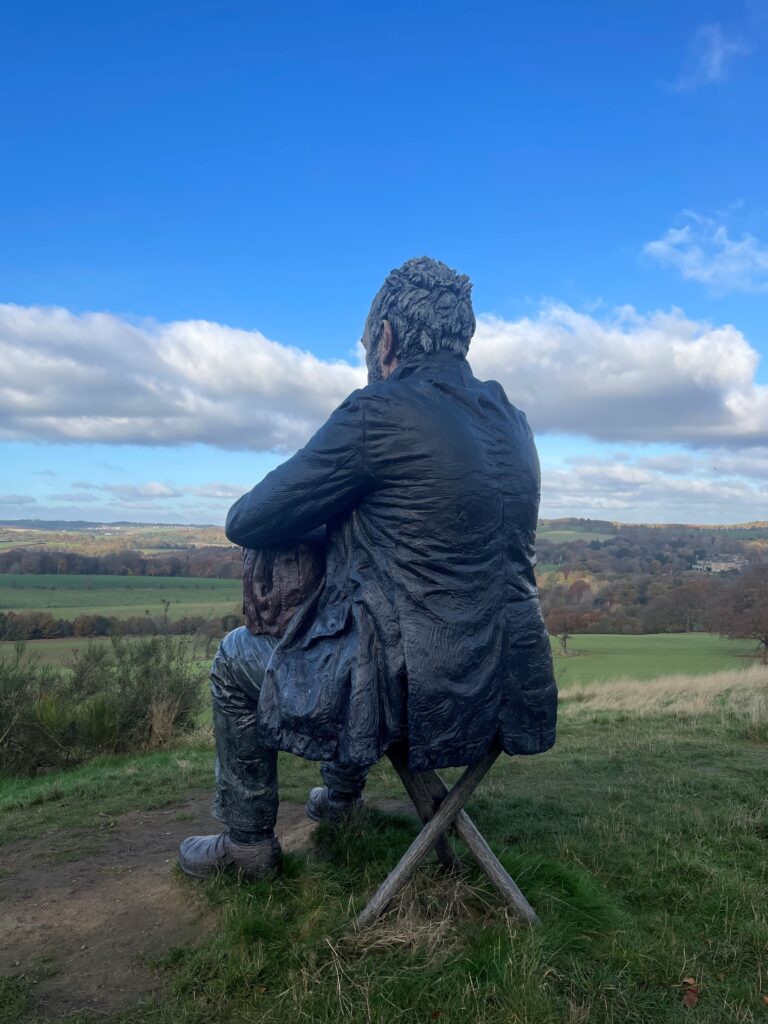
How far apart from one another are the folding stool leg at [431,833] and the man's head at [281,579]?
111 centimetres

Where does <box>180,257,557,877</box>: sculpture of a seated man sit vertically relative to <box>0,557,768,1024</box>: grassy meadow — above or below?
above

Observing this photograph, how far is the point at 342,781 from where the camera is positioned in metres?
4.92

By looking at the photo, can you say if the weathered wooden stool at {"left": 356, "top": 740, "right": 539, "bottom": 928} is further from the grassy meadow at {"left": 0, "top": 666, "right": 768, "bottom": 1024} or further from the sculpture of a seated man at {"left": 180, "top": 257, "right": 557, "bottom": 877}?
the sculpture of a seated man at {"left": 180, "top": 257, "right": 557, "bottom": 877}

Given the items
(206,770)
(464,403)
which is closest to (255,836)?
(464,403)

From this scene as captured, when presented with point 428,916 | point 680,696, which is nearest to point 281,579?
point 428,916

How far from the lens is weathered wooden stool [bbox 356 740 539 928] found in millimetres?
3369

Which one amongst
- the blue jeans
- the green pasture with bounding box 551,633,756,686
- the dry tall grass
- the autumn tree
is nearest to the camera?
the blue jeans

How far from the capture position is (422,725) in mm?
3078

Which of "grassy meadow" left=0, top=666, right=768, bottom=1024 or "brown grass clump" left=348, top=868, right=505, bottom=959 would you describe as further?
"brown grass clump" left=348, top=868, right=505, bottom=959

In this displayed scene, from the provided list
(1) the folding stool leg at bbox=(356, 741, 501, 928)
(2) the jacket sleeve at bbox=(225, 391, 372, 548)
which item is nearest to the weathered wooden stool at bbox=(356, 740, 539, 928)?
(1) the folding stool leg at bbox=(356, 741, 501, 928)

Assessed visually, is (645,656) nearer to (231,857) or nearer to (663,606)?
(663,606)

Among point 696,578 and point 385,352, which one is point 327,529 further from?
point 696,578

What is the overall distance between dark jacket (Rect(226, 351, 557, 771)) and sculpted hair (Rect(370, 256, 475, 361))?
351mm

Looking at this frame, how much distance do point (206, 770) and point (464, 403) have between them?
5.57m
